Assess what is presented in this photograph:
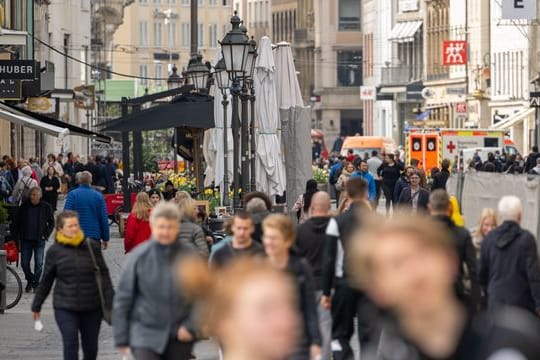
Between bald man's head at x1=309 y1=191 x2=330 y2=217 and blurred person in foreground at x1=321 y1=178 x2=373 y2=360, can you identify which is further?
bald man's head at x1=309 y1=191 x2=330 y2=217

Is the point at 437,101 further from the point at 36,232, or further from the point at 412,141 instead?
the point at 36,232

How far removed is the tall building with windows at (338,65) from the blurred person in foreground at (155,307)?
12053cm

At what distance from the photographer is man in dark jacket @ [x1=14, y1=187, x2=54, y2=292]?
2367 centimetres

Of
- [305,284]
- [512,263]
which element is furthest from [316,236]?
[305,284]

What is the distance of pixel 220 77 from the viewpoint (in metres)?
29.1

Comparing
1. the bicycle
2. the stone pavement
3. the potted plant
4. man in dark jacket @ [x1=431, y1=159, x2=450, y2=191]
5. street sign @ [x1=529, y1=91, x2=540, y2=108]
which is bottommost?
the stone pavement


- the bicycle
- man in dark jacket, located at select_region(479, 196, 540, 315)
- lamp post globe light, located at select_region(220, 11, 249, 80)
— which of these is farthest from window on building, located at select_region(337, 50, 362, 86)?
man in dark jacket, located at select_region(479, 196, 540, 315)

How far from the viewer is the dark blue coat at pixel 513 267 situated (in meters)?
13.7

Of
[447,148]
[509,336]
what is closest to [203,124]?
[509,336]

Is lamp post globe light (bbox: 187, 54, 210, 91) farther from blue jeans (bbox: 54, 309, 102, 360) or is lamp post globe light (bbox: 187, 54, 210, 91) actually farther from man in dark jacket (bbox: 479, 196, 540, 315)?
blue jeans (bbox: 54, 309, 102, 360)

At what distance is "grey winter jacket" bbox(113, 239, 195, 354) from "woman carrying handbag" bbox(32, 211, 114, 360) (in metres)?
2.13

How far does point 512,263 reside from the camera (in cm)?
1377

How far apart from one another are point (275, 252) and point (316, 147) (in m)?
98.9

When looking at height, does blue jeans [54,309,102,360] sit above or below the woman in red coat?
below
